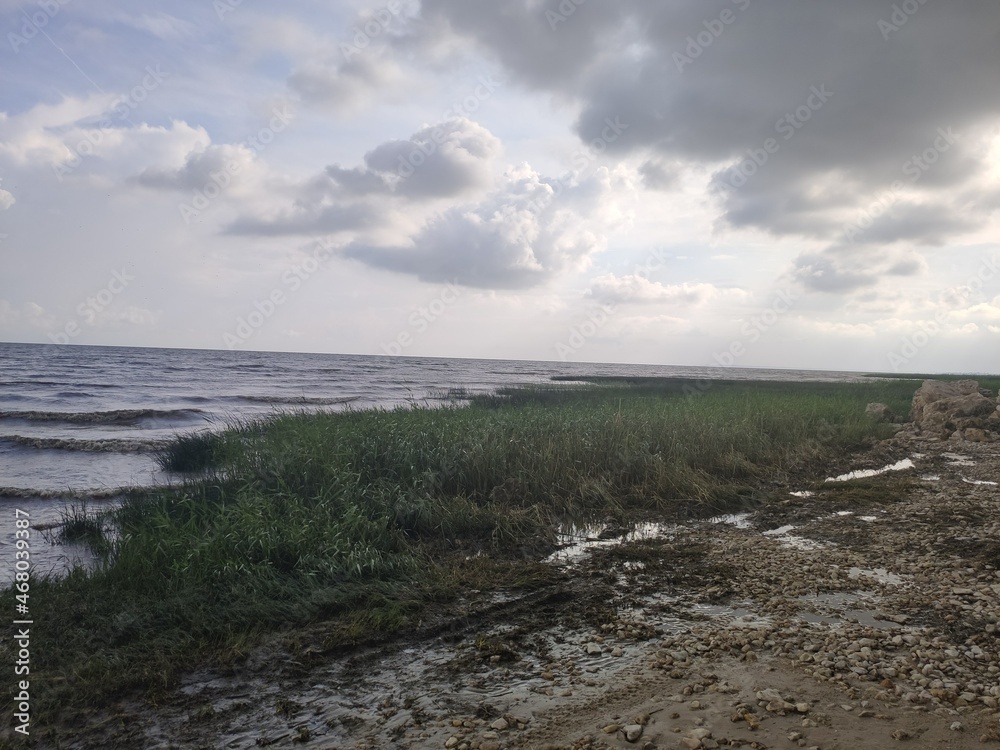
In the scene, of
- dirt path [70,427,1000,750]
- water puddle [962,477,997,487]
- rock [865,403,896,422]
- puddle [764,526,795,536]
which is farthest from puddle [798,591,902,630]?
rock [865,403,896,422]

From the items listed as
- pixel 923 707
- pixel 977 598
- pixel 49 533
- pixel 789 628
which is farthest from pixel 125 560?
pixel 977 598

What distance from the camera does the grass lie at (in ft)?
19.0

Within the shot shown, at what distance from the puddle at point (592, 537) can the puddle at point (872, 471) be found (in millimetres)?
6576

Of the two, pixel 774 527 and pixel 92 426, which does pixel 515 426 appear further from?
pixel 92 426

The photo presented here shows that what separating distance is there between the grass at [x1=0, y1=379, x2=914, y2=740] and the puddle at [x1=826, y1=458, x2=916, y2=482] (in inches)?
38.3

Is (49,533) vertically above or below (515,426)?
below

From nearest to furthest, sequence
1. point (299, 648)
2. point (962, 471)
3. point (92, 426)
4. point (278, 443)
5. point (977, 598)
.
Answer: point (299, 648), point (977, 598), point (278, 443), point (962, 471), point (92, 426)

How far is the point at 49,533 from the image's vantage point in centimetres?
978

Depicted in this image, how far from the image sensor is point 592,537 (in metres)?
9.50

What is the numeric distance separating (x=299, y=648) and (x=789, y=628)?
4.71 m

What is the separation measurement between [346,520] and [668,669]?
494 cm

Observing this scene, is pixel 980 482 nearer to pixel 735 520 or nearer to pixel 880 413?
pixel 735 520

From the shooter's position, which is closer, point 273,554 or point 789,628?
point 789,628

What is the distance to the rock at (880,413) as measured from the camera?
24.5 meters
